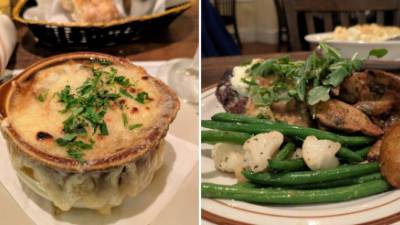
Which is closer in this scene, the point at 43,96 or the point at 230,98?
the point at 43,96

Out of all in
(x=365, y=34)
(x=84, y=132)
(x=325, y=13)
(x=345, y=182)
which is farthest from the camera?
(x=325, y=13)

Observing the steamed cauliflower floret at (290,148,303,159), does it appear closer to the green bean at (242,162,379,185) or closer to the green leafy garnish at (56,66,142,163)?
the green bean at (242,162,379,185)

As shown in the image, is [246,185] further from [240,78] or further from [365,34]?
[365,34]

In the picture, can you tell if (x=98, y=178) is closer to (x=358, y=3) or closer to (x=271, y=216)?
(x=271, y=216)

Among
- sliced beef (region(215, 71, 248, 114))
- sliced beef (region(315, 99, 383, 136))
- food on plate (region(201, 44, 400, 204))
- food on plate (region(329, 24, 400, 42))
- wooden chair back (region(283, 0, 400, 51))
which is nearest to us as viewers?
food on plate (region(201, 44, 400, 204))

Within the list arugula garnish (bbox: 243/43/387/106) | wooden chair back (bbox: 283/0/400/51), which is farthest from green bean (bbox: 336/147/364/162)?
wooden chair back (bbox: 283/0/400/51)

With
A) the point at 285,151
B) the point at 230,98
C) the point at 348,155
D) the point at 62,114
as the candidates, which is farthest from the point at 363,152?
the point at 62,114

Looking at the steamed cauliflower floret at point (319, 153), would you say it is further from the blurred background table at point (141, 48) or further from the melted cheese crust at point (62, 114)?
the blurred background table at point (141, 48)
